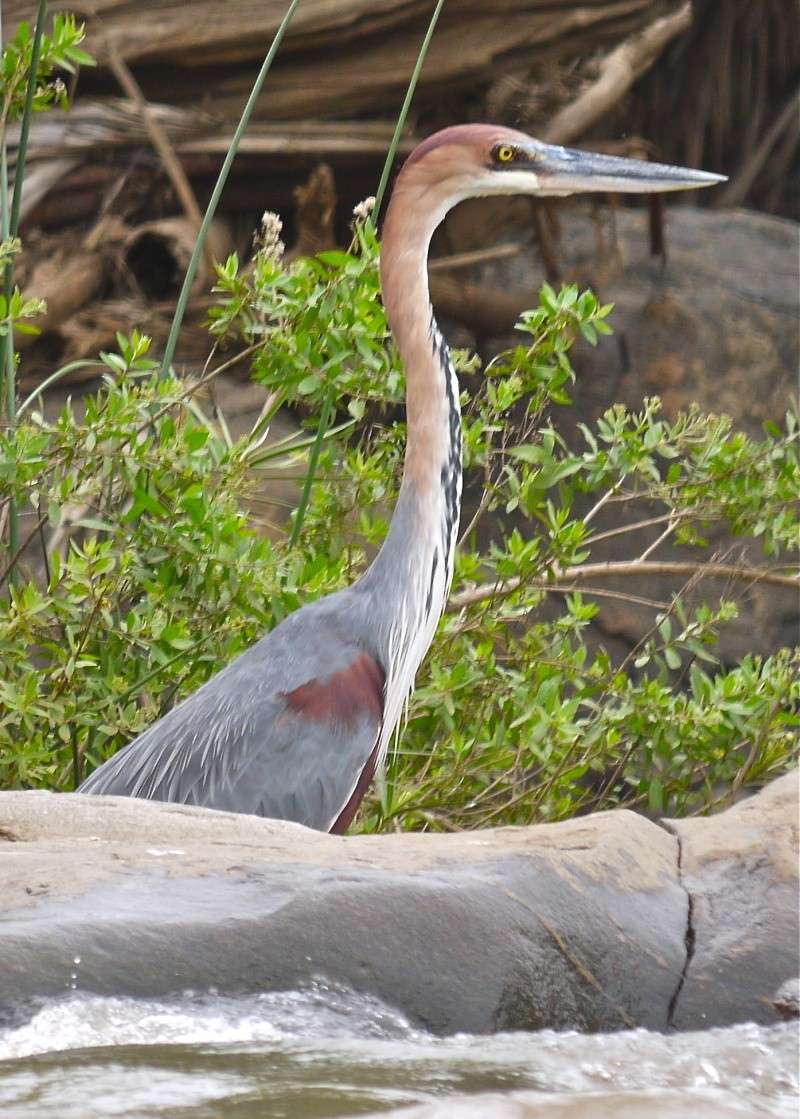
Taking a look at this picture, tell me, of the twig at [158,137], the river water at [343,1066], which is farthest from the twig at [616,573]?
the twig at [158,137]

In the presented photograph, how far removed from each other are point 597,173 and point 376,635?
1244 mm

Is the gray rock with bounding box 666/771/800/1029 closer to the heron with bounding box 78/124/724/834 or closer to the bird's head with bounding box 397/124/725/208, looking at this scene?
the heron with bounding box 78/124/724/834

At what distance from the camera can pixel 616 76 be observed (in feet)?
22.6

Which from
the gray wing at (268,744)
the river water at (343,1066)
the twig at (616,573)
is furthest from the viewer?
the twig at (616,573)

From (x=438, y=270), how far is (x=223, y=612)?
3.38 metres

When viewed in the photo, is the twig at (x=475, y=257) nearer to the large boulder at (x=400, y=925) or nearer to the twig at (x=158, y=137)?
the twig at (x=158, y=137)

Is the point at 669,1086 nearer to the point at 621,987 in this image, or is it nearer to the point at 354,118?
the point at 621,987

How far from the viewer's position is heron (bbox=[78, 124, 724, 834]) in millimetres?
3455

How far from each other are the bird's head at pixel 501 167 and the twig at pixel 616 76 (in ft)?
9.66

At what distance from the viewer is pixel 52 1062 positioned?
1.85 meters

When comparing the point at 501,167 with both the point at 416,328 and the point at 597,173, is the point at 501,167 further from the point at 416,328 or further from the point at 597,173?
the point at 416,328

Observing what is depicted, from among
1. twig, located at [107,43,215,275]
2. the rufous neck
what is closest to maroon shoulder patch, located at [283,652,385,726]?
the rufous neck

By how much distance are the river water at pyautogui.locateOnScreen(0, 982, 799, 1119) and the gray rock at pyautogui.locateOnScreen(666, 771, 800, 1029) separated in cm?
4

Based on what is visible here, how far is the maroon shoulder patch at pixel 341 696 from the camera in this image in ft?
11.6
